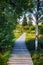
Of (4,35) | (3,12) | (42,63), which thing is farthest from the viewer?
(4,35)

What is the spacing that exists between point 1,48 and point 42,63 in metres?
5.36

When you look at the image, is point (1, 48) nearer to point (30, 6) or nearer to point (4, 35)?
point (4, 35)

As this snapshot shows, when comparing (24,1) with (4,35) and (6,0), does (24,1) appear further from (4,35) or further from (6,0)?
(4,35)

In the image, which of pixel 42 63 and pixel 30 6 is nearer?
pixel 42 63

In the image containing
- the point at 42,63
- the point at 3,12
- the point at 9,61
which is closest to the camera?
the point at 42,63

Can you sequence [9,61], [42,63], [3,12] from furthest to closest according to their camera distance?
[3,12], [9,61], [42,63]

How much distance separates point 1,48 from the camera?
15812mm

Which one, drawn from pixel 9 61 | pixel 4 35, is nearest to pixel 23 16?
pixel 4 35

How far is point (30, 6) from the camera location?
626 inches

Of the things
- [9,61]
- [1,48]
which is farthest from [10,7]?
[9,61]

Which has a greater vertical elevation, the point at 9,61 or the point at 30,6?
the point at 30,6

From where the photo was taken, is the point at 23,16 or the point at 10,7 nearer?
the point at 10,7

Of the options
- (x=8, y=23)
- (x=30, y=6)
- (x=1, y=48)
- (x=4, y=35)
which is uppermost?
(x=30, y=6)

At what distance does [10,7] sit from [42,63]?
5572mm
